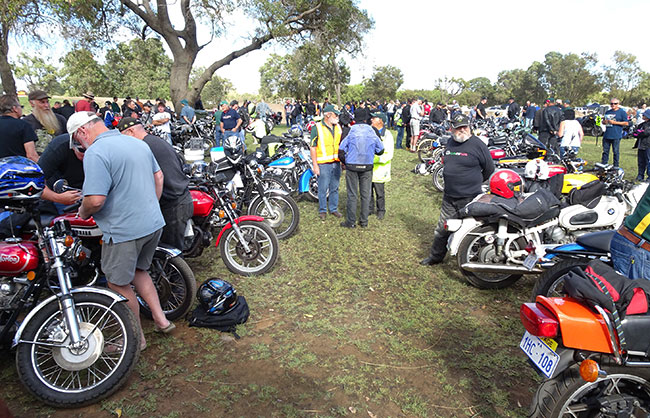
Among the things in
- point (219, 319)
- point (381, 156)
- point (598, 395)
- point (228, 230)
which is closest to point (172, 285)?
point (219, 319)

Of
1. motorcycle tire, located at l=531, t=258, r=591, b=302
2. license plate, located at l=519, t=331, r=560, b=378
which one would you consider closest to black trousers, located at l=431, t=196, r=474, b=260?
motorcycle tire, located at l=531, t=258, r=591, b=302

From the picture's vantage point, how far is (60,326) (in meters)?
2.70

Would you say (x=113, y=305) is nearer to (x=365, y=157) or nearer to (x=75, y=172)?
(x=75, y=172)

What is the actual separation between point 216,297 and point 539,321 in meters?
2.78

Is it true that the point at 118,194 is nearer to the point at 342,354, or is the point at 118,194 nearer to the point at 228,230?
the point at 228,230

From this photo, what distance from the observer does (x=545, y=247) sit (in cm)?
384

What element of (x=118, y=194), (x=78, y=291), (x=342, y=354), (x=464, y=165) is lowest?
(x=342, y=354)

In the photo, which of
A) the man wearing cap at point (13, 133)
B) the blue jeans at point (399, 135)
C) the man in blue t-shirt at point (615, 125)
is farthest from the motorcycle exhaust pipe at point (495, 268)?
the blue jeans at point (399, 135)

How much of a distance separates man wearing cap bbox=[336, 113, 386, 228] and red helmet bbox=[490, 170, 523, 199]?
7.22 ft

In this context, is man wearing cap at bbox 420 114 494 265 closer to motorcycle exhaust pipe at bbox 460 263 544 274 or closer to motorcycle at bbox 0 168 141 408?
motorcycle exhaust pipe at bbox 460 263 544 274

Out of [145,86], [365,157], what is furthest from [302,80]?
[365,157]

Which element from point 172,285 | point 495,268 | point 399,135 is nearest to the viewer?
point 172,285

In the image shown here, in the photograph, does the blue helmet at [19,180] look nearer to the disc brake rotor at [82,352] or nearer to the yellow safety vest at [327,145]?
the disc brake rotor at [82,352]

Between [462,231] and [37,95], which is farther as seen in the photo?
[37,95]
